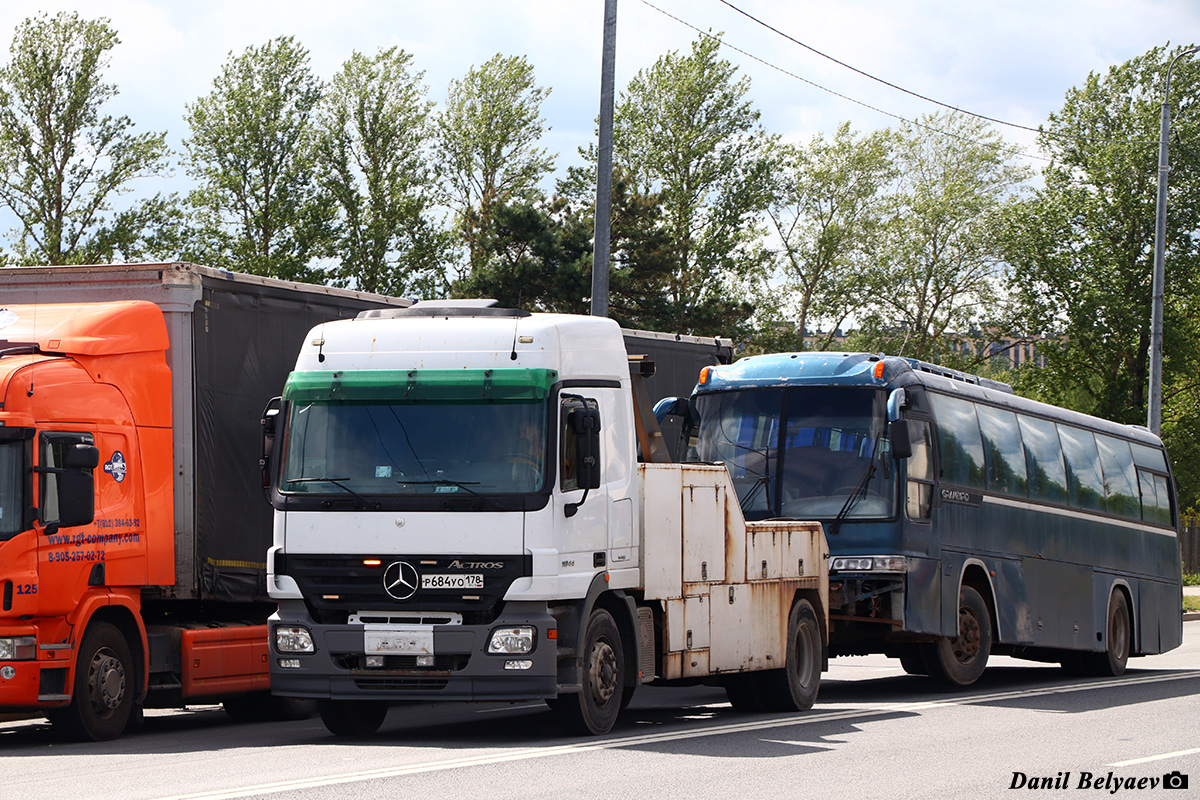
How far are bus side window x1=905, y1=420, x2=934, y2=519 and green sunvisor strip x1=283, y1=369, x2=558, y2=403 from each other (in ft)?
19.4

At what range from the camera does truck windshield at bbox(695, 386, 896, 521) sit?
15.8 m

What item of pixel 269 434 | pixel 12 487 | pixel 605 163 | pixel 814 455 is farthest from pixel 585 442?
pixel 605 163

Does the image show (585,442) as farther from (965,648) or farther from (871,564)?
(965,648)

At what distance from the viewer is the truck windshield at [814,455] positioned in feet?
51.7

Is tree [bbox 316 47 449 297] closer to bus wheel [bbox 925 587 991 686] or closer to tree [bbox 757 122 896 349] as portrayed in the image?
tree [bbox 757 122 896 349]

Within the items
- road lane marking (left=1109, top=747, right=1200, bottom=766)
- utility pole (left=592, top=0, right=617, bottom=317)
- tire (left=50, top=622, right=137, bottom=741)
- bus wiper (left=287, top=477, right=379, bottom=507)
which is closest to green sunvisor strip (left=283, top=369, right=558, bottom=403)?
bus wiper (left=287, top=477, right=379, bottom=507)

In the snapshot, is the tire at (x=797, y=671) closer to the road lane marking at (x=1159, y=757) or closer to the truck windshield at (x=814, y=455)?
the truck windshield at (x=814, y=455)

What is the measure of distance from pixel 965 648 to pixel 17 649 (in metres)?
9.90

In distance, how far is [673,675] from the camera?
12.1 m

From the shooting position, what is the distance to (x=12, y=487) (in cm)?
1128

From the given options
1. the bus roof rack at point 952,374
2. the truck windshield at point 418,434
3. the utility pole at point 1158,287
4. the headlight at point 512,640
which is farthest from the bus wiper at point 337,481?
the utility pole at point 1158,287

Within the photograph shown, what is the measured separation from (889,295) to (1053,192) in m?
9.09

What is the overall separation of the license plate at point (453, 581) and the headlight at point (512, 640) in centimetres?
36

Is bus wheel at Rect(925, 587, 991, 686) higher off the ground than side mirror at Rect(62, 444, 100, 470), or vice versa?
side mirror at Rect(62, 444, 100, 470)
